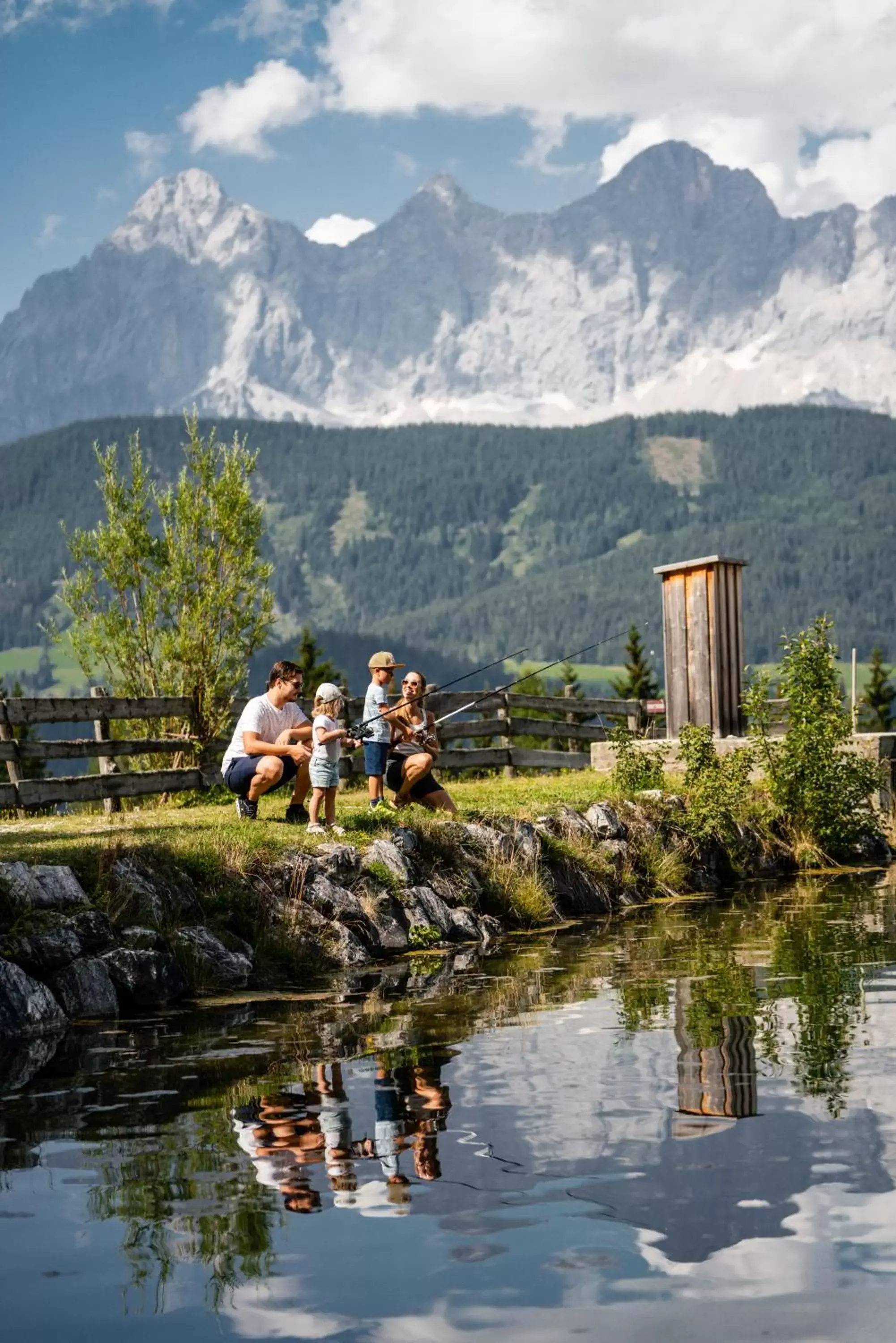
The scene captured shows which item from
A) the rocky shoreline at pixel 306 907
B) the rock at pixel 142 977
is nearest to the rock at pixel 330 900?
the rocky shoreline at pixel 306 907

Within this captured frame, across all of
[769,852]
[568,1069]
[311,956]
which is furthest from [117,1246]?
[769,852]

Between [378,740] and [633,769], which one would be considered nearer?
[378,740]

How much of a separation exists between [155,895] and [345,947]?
4.76 feet

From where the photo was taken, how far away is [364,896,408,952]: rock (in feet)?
37.7

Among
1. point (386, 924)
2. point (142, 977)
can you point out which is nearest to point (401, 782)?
point (386, 924)

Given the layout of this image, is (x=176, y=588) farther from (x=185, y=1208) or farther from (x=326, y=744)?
(x=185, y=1208)

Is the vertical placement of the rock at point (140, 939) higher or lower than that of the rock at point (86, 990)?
higher

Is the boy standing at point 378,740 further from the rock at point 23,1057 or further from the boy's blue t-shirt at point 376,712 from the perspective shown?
the rock at point 23,1057

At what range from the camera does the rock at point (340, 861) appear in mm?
11578

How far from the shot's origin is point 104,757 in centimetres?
1709

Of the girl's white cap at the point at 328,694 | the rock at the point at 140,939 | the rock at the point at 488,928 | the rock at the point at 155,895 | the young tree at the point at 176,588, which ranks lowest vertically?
the rock at the point at 488,928

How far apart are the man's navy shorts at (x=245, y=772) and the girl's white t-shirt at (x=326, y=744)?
419 millimetres

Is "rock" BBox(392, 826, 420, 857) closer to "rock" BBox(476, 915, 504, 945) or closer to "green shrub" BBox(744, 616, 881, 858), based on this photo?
"rock" BBox(476, 915, 504, 945)

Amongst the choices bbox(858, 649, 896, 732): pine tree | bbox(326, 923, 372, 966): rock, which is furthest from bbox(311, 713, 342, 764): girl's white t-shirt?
bbox(858, 649, 896, 732): pine tree
